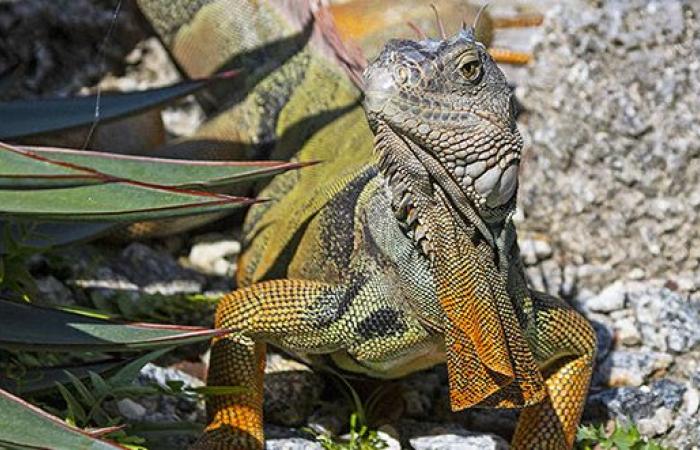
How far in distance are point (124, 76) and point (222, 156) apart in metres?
1.44

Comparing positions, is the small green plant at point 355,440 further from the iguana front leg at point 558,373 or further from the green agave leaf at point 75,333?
the green agave leaf at point 75,333

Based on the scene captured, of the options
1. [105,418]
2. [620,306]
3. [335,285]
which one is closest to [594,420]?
[620,306]

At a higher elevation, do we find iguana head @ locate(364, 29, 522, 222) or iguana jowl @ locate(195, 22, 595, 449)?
iguana head @ locate(364, 29, 522, 222)

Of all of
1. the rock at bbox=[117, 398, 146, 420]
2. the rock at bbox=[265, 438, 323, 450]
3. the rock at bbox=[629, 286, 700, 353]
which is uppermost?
the rock at bbox=[117, 398, 146, 420]

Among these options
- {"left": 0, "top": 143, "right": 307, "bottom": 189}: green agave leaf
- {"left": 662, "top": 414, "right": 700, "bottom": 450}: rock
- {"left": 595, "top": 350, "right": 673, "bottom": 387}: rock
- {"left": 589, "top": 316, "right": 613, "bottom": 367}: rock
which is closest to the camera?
{"left": 0, "top": 143, "right": 307, "bottom": 189}: green agave leaf

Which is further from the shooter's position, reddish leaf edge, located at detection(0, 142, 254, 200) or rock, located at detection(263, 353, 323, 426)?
rock, located at detection(263, 353, 323, 426)

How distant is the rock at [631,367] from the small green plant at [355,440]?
2.96ft

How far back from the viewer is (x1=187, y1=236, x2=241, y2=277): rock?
564cm

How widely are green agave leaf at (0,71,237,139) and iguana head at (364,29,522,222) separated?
137 centimetres

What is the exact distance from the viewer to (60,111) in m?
4.62

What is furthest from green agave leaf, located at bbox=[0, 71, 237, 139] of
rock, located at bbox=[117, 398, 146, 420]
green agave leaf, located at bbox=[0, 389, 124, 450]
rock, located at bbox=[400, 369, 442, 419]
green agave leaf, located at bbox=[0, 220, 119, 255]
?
green agave leaf, located at bbox=[0, 389, 124, 450]

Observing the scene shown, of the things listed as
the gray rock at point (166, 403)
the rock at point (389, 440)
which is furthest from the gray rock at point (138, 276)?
the rock at point (389, 440)

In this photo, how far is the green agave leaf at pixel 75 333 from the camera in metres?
3.78

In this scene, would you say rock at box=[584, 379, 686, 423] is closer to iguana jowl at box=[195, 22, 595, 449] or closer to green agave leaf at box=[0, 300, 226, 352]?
iguana jowl at box=[195, 22, 595, 449]
